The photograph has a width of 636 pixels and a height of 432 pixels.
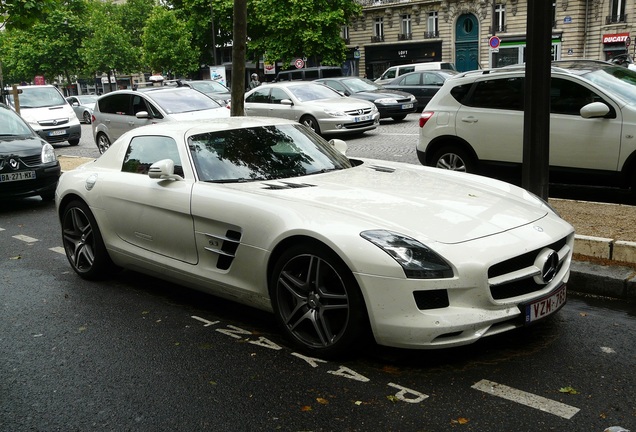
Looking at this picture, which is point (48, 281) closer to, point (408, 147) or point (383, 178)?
point (383, 178)

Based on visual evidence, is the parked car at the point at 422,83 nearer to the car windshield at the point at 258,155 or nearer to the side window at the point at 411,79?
the side window at the point at 411,79

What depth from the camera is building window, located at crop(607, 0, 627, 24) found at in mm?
43375

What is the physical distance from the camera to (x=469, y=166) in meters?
Result: 9.34

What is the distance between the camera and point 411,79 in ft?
83.3

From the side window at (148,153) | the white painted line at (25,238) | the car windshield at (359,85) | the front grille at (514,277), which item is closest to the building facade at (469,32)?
the car windshield at (359,85)

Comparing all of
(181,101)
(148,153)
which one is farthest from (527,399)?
(181,101)

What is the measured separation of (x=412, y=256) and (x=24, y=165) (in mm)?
8433

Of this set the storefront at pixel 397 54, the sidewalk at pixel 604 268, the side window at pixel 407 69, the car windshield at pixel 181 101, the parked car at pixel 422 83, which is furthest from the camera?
the storefront at pixel 397 54

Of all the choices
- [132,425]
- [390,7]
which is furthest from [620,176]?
[390,7]

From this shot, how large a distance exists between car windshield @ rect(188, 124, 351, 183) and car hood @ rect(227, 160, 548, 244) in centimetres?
17

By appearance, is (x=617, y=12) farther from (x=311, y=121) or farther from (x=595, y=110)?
(x=595, y=110)

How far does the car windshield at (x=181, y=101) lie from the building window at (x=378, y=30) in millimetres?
42592

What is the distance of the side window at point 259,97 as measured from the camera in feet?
61.8

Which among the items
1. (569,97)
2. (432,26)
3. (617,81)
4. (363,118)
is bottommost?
(363,118)
